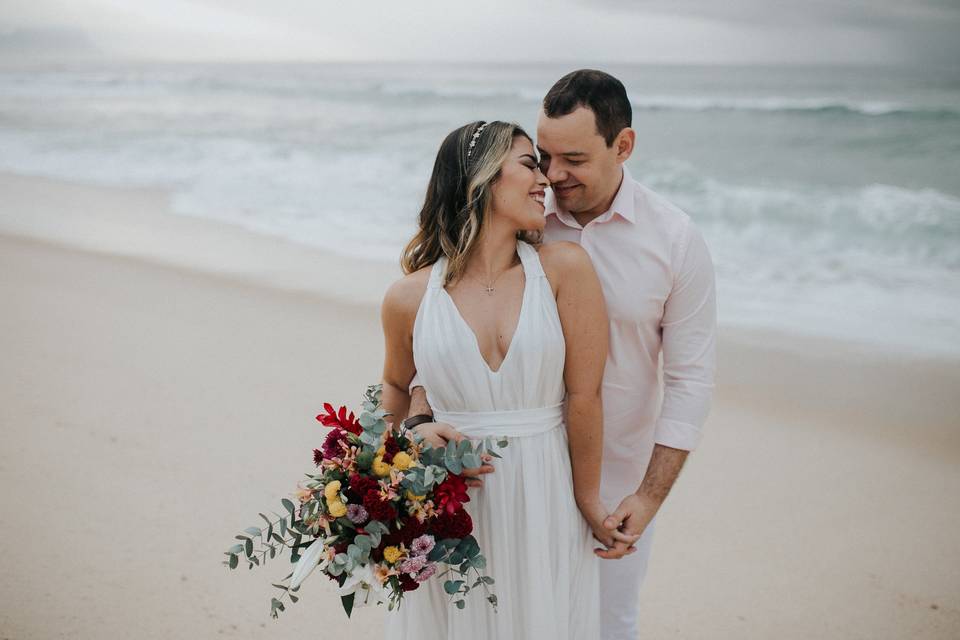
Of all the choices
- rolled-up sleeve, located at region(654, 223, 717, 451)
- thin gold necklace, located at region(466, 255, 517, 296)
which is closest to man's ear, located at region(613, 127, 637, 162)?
rolled-up sleeve, located at region(654, 223, 717, 451)

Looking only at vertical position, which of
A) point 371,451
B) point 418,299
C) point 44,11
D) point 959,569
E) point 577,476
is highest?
point 44,11

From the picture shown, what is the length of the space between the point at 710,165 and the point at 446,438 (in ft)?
51.3

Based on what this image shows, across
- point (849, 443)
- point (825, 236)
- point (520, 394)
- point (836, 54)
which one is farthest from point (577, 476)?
point (836, 54)

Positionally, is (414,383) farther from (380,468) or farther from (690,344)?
(690,344)

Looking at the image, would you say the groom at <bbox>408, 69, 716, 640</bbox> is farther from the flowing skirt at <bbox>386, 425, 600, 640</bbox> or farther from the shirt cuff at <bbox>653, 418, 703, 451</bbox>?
the flowing skirt at <bbox>386, 425, 600, 640</bbox>

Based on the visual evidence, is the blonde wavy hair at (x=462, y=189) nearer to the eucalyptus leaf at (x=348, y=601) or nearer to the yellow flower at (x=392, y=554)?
the yellow flower at (x=392, y=554)

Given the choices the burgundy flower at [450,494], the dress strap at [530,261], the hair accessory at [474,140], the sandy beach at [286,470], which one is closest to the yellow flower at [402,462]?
the burgundy flower at [450,494]

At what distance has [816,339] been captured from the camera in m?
6.79

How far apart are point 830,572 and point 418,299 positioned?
9.53ft

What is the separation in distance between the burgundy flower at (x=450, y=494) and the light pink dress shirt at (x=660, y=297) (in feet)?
2.60

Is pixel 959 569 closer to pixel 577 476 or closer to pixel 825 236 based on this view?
pixel 577 476

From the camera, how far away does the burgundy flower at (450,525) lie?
6.59 feet

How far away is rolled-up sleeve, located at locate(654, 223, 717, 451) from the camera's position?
97.7 inches

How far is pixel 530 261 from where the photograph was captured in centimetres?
229
